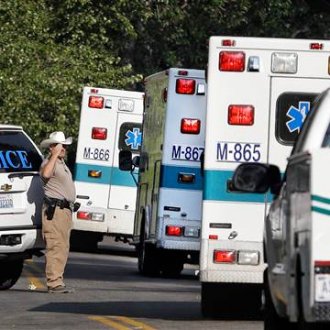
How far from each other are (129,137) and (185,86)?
23.9 ft

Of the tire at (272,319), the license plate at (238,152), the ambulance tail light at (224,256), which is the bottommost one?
the tire at (272,319)

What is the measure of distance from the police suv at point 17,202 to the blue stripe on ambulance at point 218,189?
407 centimetres

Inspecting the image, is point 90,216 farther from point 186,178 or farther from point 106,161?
point 186,178

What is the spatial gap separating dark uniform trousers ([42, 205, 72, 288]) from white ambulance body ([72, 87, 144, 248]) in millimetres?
8923

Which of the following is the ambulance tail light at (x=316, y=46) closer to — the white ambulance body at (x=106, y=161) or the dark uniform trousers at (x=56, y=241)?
the dark uniform trousers at (x=56, y=241)

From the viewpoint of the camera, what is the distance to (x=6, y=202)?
18484 millimetres

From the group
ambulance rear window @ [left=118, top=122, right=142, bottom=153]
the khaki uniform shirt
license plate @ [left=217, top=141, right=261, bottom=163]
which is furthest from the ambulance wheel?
ambulance rear window @ [left=118, top=122, right=142, bottom=153]

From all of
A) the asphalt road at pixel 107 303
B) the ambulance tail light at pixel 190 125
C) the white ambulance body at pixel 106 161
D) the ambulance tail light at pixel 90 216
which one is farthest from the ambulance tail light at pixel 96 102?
the ambulance tail light at pixel 190 125

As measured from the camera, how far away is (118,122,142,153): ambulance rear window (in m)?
27.8

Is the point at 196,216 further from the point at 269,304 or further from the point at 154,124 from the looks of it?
the point at 269,304

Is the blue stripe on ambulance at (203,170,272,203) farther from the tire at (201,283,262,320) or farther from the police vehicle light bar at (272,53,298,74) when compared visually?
the police vehicle light bar at (272,53,298,74)

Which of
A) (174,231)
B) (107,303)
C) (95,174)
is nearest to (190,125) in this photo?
(174,231)

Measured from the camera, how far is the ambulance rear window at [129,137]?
27.8 metres

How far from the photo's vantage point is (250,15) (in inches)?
1740
